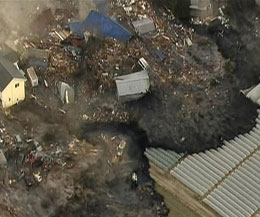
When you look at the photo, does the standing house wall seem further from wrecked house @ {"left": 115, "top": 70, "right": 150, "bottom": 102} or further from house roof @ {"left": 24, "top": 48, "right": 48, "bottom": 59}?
wrecked house @ {"left": 115, "top": 70, "right": 150, "bottom": 102}

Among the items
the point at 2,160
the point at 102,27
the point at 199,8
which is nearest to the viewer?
the point at 2,160

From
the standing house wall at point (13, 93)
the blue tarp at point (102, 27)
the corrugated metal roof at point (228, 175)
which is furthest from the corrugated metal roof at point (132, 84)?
the standing house wall at point (13, 93)

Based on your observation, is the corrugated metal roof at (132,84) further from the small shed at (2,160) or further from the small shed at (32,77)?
the small shed at (2,160)

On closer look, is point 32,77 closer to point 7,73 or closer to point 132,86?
point 7,73

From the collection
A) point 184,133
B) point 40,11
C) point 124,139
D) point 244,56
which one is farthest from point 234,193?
point 40,11

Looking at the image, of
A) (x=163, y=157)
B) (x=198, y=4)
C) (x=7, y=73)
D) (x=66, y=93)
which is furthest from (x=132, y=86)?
(x=198, y=4)

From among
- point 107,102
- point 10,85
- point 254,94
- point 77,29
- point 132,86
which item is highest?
point 77,29
